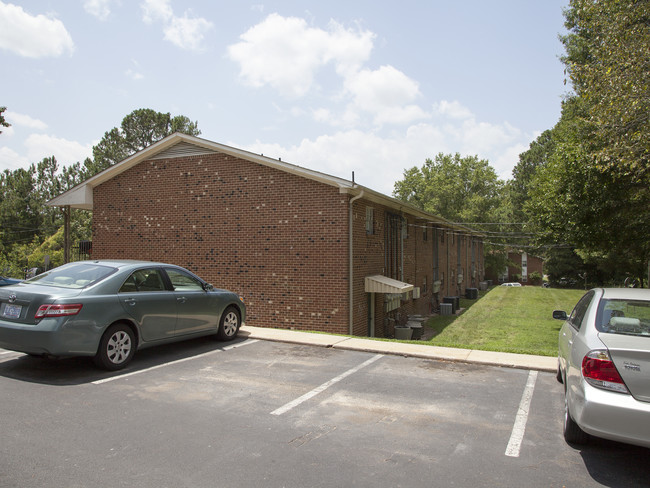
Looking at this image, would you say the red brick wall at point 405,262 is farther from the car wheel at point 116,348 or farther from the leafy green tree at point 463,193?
the leafy green tree at point 463,193

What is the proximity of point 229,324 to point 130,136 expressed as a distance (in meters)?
39.3

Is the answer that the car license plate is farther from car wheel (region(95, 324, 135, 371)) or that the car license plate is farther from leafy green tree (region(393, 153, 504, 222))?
leafy green tree (region(393, 153, 504, 222))

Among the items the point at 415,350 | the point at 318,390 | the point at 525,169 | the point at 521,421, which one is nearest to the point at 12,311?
the point at 318,390

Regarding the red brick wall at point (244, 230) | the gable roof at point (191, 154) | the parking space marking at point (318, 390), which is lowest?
the parking space marking at point (318, 390)

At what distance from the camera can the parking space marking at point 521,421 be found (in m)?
4.14

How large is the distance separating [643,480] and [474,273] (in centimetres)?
3841

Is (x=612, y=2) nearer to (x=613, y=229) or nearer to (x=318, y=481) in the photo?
(x=613, y=229)

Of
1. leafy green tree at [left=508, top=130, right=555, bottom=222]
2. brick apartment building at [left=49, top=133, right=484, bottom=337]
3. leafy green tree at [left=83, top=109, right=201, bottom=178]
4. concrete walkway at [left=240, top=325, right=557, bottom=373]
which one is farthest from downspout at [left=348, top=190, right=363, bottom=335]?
leafy green tree at [left=508, top=130, right=555, bottom=222]

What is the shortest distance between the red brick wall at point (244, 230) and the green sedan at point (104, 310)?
425cm

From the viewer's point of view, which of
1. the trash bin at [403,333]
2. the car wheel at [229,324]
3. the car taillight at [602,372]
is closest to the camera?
the car taillight at [602,372]

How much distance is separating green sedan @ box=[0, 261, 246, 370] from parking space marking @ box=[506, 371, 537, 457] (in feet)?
16.3

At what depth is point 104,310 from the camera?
6.14 metres

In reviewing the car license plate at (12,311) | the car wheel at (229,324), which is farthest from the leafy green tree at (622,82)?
the car license plate at (12,311)

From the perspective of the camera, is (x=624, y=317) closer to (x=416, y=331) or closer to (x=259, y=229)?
(x=259, y=229)
